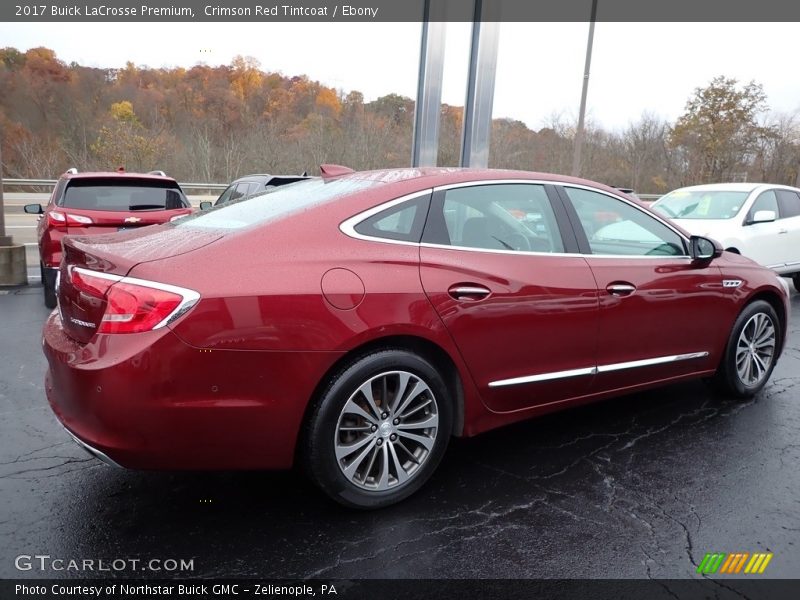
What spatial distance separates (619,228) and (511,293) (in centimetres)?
119


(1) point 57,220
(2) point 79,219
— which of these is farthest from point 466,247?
(1) point 57,220

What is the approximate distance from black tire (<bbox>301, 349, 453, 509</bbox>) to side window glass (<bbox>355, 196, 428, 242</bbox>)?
0.55 metres

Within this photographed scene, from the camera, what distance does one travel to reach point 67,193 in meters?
6.59

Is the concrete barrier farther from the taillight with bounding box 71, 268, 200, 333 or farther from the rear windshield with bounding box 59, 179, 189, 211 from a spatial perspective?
the taillight with bounding box 71, 268, 200, 333

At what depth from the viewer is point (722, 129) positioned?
111 feet

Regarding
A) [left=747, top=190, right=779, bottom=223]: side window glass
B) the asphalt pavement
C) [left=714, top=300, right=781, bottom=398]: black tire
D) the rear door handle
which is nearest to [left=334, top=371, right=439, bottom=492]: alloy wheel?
the asphalt pavement

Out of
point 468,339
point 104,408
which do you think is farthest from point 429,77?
point 104,408

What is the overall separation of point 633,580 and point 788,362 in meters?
4.17

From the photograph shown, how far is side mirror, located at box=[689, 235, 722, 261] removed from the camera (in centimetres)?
401

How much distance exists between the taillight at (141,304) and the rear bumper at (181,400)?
4cm

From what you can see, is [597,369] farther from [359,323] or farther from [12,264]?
[12,264]

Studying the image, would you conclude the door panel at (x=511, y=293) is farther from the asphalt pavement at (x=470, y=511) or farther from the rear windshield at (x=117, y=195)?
the rear windshield at (x=117, y=195)

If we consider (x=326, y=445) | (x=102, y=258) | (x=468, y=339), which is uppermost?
(x=102, y=258)

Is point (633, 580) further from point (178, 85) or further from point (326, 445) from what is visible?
point (178, 85)
